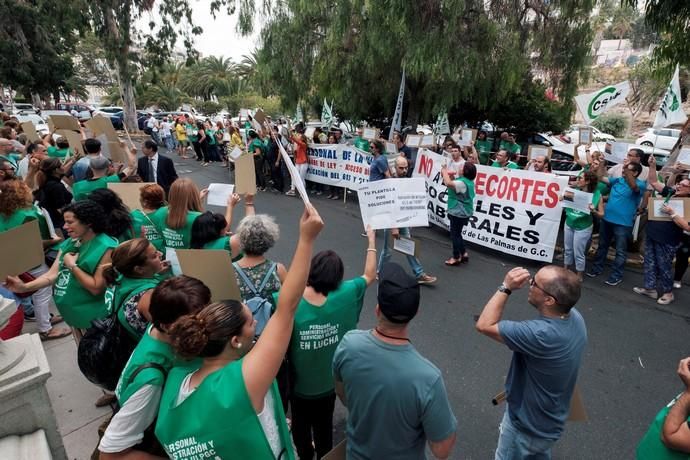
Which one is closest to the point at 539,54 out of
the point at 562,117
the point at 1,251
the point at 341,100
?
the point at 562,117

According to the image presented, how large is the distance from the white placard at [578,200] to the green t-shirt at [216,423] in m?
5.54

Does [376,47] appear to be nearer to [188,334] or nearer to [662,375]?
[662,375]

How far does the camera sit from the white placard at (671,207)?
487 centimetres

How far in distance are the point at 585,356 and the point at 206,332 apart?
4.19m

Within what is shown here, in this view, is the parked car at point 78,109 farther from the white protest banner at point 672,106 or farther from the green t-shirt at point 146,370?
the green t-shirt at point 146,370

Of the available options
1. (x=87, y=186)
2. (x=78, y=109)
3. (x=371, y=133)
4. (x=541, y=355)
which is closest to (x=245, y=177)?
(x=87, y=186)

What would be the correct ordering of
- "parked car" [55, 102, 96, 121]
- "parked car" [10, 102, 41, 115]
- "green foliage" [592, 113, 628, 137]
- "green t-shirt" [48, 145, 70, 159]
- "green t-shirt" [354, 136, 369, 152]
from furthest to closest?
"green foliage" [592, 113, 628, 137] < "parked car" [55, 102, 96, 121] < "parked car" [10, 102, 41, 115] < "green t-shirt" [354, 136, 369, 152] < "green t-shirt" [48, 145, 70, 159]

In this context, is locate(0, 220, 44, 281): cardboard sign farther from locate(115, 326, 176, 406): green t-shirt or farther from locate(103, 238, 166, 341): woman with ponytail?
locate(115, 326, 176, 406): green t-shirt

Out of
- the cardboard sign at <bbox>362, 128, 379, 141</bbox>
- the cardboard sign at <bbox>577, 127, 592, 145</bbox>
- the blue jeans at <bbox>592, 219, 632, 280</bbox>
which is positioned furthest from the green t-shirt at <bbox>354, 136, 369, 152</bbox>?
the blue jeans at <bbox>592, 219, 632, 280</bbox>

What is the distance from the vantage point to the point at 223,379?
53.8 inches

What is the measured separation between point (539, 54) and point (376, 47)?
490 cm

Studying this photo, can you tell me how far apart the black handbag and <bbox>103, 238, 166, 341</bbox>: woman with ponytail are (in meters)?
0.05

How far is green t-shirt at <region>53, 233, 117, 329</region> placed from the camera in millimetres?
2893

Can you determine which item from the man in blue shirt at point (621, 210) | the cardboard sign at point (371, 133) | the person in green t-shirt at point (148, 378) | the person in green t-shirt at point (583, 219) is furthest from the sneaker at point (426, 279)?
the cardboard sign at point (371, 133)
